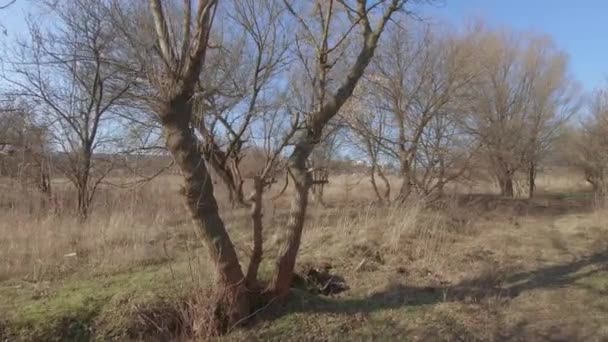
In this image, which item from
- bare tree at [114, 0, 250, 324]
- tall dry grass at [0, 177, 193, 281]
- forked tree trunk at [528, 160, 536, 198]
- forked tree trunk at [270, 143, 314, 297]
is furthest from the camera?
forked tree trunk at [528, 160, 536, 198]

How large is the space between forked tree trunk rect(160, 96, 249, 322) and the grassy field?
0.26 m

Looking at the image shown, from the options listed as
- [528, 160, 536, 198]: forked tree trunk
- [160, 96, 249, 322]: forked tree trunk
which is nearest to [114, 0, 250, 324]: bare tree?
[160, 96, 249, 322]: forked tree trunk

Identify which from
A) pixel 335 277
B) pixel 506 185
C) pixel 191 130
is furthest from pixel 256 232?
pixel 506 185

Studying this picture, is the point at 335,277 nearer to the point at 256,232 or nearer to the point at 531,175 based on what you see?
the point at 256,232

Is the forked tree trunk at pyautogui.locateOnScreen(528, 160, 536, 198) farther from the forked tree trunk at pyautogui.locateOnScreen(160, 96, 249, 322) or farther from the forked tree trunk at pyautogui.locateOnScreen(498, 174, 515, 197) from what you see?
the forked tree trunk at pyautogui.locateOnScreen(160, 96, 249, 322)

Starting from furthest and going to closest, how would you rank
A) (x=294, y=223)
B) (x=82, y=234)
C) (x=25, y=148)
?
(x=25, y=148) < (x=82, y=234) < (x=294, y=223)

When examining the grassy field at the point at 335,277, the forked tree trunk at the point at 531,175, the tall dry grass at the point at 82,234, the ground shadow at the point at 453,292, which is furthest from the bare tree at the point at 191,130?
the forked tree trunk at the point at 531,175

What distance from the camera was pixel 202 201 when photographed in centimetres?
→ 441

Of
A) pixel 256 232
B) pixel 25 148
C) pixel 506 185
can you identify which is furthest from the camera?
pixel 506 185

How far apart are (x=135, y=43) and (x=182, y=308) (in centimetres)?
518

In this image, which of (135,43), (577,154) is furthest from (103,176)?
(577,154)

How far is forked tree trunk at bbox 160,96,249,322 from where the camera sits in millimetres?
4281

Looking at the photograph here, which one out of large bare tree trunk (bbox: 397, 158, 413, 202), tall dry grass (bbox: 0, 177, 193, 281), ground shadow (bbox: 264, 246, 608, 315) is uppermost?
large bare tree trunk (bbox: 397, 158, 413, 202)

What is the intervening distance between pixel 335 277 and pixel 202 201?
2.41m
